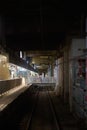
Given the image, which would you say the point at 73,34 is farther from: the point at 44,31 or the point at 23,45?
the point at 23,45

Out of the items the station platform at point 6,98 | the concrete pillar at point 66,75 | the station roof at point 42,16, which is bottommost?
the station platform at point 6,98

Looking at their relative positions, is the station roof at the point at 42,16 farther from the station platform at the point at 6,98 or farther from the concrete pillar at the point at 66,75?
the concrete pillar at the point at 66,75

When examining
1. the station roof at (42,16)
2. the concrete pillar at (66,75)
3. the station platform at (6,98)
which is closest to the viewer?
the station platform at (6,98)

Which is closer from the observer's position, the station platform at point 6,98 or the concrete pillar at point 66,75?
the station platform at point 6,98

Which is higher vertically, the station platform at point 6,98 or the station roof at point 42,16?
the station roof at point 42,16

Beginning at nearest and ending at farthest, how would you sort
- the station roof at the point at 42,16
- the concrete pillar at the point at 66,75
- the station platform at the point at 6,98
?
1. the station platform at the point at 6,98
2. the station roof at the point at 42,16
3. the concrete pillar at the point at 66,75

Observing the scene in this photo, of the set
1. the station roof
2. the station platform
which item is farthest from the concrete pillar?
the station roof

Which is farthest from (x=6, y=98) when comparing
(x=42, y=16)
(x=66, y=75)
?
(x=66, y=75)

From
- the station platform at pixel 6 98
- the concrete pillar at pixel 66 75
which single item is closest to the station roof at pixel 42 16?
the station platform at pixel 6 98

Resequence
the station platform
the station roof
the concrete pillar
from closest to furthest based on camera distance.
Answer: the station platform < the station roof < the concrete pillar

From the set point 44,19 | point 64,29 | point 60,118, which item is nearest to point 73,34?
point 64,29

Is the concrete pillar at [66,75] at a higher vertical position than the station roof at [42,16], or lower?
lower

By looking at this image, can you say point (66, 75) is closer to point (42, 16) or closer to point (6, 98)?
point (6, 98)

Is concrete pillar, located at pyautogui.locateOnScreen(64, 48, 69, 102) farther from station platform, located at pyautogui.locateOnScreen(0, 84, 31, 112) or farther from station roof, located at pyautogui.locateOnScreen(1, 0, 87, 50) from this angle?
station roof, located at pyautogui.locateOnScreen(1, 0, 87, 50)
